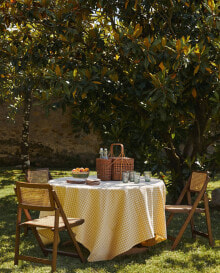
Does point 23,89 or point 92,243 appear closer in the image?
point 92,243

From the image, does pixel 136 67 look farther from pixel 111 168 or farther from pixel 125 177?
pixel 125 177

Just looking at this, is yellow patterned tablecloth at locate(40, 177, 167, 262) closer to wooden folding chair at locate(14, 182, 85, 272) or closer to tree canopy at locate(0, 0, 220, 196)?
wooden folding chair at locate(14, 182, 85, 272)

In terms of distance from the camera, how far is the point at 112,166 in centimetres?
452

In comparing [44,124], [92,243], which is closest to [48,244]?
[92,243]

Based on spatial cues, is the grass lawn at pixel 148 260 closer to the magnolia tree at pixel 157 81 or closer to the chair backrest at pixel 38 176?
the chair backrest at pixel 38 176

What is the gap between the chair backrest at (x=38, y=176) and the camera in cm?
491

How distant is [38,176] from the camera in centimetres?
500

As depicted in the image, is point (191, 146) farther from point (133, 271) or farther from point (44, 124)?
point (44, 124)

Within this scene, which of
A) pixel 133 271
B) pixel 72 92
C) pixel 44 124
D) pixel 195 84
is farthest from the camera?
pixel 44 124

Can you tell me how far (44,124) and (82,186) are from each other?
9.60 metres

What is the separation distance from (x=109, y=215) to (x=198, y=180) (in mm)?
1421

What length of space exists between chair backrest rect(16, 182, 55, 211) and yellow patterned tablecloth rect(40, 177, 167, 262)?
45 cm

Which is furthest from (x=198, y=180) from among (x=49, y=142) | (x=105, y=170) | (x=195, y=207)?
(x=49, y=142)

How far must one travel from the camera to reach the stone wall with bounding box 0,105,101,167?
43.0 ft
